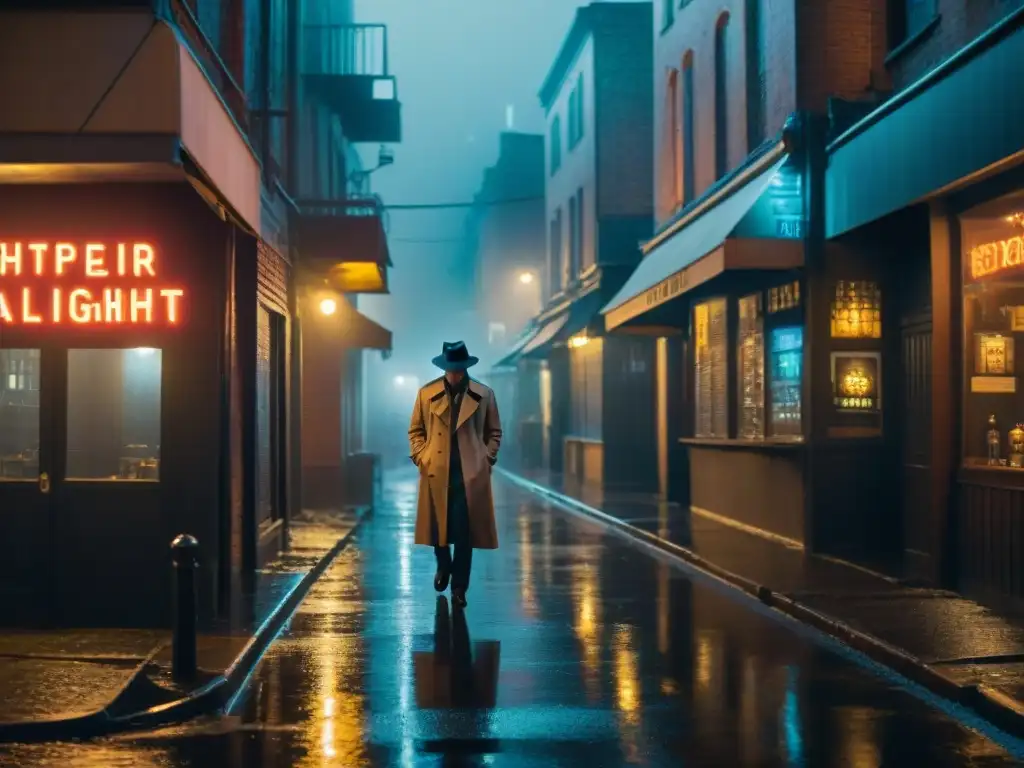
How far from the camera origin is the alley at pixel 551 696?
A: 6.29m

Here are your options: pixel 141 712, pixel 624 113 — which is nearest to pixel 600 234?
pixel 624 113

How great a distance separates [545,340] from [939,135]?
21010 millimetres

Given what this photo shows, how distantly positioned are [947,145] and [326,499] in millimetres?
13807

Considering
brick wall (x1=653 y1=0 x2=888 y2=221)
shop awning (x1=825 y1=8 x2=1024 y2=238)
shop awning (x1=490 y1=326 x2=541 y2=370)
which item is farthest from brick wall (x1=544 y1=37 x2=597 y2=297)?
shop awning (x1=825 y1=8 x2=1024 y2=238)

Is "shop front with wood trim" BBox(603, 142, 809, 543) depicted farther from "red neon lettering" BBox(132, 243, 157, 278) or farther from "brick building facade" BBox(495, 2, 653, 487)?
"red neon lettering" BBox(132, 243, 157, 278)

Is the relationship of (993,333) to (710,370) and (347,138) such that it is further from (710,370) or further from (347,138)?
(347,138)

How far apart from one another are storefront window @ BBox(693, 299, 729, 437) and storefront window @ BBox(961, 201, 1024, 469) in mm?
7441

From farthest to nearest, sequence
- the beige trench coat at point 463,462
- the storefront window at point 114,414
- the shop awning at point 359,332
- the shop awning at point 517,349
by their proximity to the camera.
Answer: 1. the shop awning at point 517,349
2. the shop awning at point 359,332
3. the beige trench coat at point 463,462
4. the storefront window at point 114,414

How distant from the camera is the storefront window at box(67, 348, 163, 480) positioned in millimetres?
9789

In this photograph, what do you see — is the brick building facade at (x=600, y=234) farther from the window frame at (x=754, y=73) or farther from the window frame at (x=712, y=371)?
the window frame at (x=754, y=73)

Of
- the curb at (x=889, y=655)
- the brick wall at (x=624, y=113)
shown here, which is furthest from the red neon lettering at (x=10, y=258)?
the brick wall at (x=624, y=113)

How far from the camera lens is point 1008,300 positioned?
10.9m

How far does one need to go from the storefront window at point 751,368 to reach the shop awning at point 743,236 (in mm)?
1122

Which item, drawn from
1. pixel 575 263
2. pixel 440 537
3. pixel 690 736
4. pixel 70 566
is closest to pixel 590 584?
pixel 440 537
